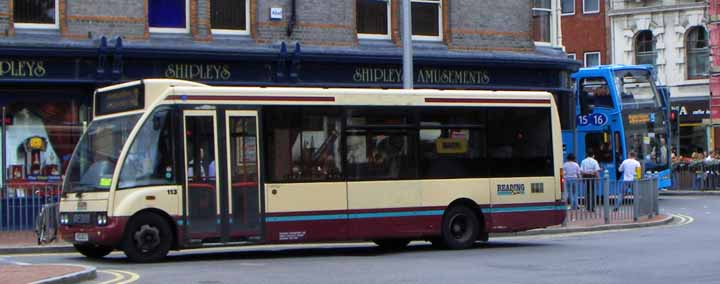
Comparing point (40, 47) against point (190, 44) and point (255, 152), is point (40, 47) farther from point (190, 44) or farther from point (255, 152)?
point (255, 152)

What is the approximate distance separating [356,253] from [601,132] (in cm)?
1881

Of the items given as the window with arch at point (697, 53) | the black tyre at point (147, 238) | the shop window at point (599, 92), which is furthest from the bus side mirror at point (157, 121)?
the window with arch at point (697, 53)

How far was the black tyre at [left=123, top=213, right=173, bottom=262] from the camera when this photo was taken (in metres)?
17.5

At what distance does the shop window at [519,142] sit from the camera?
20656mm

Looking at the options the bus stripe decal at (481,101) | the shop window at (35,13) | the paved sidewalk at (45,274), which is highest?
the shop window at (35,13)

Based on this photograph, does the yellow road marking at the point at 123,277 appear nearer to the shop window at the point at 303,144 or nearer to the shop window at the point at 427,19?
the shop window at the point at 303,144

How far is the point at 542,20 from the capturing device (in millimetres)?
32406

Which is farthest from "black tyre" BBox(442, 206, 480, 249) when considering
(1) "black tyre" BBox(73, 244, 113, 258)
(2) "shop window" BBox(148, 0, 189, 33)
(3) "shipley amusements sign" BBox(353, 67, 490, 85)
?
(2) "shop window" BBox(148, 0, 189, 33)

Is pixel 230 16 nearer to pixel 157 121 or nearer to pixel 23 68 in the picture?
pixel 23 68

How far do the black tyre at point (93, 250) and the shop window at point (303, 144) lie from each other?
8.74 feet

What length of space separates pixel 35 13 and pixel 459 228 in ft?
34.9

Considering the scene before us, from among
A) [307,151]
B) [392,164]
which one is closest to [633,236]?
[392,164]

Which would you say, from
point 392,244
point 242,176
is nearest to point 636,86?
point 392,244

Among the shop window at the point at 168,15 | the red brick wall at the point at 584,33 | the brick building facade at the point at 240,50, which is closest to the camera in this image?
the brick building facade at the point at 240,50
